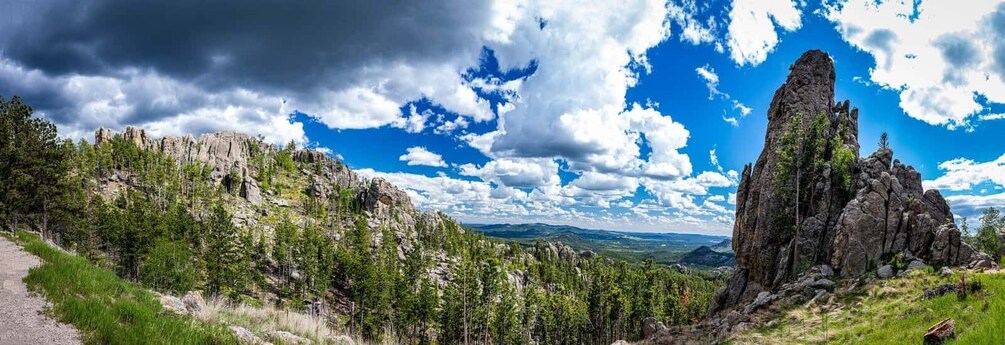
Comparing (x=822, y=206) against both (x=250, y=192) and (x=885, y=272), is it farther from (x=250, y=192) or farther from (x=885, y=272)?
(x=250, y=192)

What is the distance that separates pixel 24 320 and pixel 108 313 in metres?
1.29

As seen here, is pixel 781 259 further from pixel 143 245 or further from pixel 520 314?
pixel 143 245

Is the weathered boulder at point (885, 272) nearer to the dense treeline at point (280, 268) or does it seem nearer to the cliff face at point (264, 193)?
the dense treeline at point (280, 268)

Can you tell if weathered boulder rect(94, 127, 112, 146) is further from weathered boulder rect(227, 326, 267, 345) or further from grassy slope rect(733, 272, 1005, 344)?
grassy slope rect(733, 272, 1005, 344)

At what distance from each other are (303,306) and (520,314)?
4114 centimetres

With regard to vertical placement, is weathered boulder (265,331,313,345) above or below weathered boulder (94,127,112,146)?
below

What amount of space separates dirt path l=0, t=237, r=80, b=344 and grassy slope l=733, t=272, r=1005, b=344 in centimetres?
1720

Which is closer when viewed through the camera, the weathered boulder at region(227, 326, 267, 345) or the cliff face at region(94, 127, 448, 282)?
the weathered boulder at region(227, 326, 267, 345)

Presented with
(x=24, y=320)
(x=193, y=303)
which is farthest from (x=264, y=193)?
(x=24, y=320)

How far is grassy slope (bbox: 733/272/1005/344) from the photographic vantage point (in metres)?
10.2

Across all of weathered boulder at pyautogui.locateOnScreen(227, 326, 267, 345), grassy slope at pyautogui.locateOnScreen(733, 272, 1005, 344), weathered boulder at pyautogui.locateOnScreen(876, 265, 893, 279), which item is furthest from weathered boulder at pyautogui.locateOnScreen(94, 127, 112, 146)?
weathered boulder at pyautogui.locateOnScreen(876, 265, 893, 279)

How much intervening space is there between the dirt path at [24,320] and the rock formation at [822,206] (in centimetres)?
3219

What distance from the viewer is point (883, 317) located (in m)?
15.7

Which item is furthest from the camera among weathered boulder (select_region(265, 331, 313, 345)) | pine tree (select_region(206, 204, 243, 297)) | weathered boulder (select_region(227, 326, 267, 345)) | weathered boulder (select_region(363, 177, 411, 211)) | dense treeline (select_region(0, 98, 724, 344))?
weathered boulder (select_region(363, 177, 411, 211))
